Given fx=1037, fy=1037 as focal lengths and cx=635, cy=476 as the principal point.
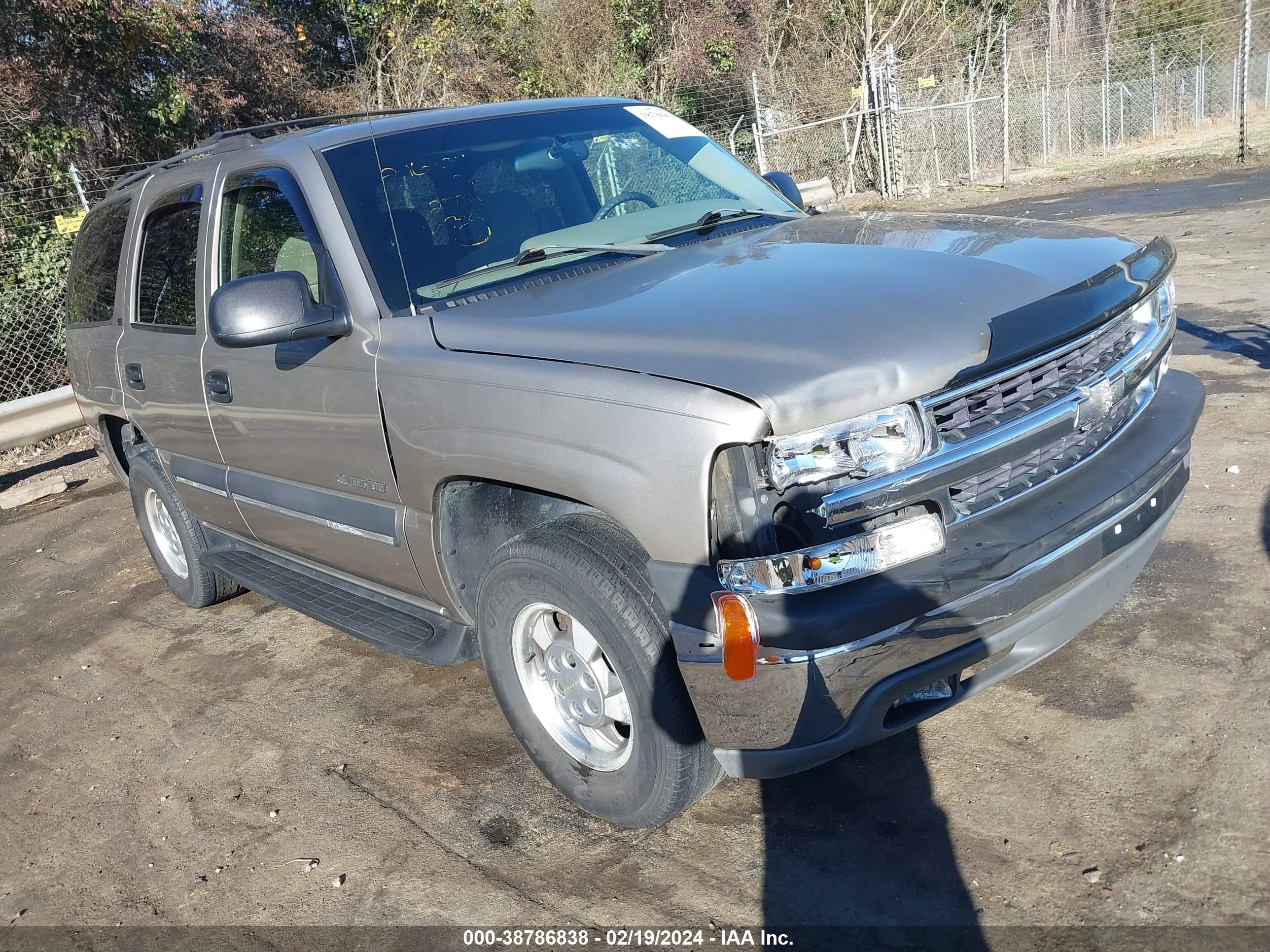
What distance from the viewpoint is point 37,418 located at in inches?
333

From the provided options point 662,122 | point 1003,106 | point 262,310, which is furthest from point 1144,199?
point 262,310

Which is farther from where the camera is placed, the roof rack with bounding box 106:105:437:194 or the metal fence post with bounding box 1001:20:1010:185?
the metal fence post with bounding box 1001:20:1010:185

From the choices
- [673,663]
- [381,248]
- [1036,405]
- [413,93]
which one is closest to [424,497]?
[381,248]

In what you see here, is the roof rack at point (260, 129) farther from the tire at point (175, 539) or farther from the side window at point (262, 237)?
the tire at point (175, 539)

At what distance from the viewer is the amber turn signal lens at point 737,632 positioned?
226cm

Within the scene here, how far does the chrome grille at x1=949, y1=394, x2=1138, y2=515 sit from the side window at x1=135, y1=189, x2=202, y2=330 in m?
3.12

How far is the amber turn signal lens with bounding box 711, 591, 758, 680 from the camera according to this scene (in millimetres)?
2258

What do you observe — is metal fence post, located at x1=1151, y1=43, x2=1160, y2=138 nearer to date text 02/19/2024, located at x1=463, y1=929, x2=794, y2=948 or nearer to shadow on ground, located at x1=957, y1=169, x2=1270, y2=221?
shadow on ground, located at x1=957, y1=169, x2=1270, y2=221

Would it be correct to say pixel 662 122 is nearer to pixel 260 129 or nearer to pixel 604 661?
pixel 260 129

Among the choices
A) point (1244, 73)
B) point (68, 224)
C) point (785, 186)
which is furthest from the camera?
point (1244, 73)

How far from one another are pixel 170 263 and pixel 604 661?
111 inches

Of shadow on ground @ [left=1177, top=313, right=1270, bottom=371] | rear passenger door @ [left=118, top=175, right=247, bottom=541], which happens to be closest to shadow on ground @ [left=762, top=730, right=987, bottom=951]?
rear passenger door @ [left=118, top=175, right=247, bottom=541]

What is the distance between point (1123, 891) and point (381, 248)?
2733 millimetres

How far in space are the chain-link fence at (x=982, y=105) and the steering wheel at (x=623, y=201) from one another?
1061 centimetres
